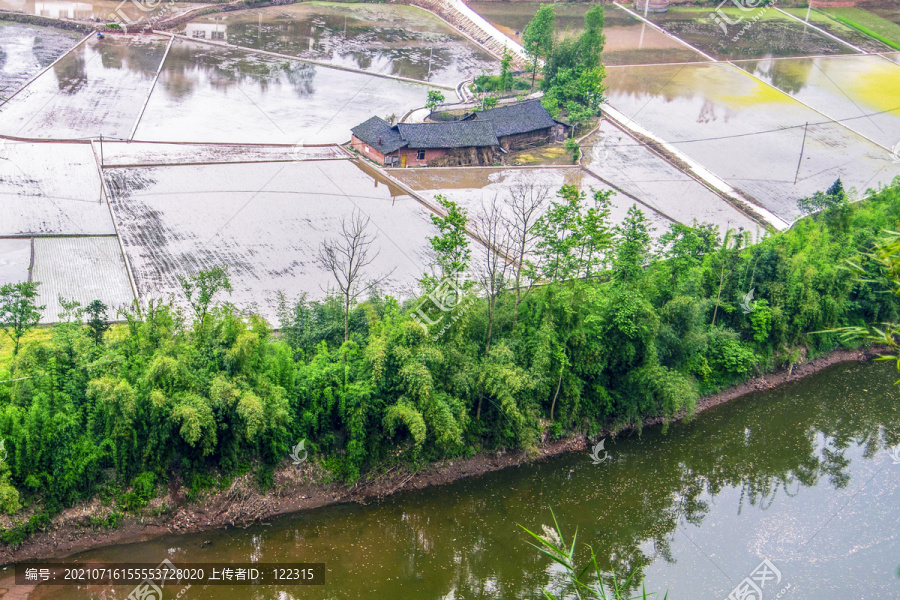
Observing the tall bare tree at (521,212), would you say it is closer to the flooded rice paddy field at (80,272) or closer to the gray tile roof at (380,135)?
the gray tile roof at (380,135)

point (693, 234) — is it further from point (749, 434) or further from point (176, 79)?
point (176, 79)

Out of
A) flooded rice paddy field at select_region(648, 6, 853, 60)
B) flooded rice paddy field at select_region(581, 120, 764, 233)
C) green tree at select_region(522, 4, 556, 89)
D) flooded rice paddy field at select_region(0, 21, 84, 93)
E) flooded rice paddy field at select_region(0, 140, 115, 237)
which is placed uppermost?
green tree at select_region(522, 4, 556, 89)

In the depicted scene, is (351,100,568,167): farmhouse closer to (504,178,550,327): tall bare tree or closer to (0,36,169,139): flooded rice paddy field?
(504,178,550,327): tall bare tree

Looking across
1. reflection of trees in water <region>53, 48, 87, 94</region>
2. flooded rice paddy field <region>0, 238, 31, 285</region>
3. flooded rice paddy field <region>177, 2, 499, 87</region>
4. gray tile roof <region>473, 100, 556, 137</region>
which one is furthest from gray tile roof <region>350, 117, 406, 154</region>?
reflection of trees in water <region>53, 48, 87, 94</region>

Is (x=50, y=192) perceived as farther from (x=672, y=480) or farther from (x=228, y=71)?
(x=672, y=480)

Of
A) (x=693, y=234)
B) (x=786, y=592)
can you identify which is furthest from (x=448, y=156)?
(x=786, y=592)

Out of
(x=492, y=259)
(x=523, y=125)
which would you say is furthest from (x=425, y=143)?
(x=492, y=259)
